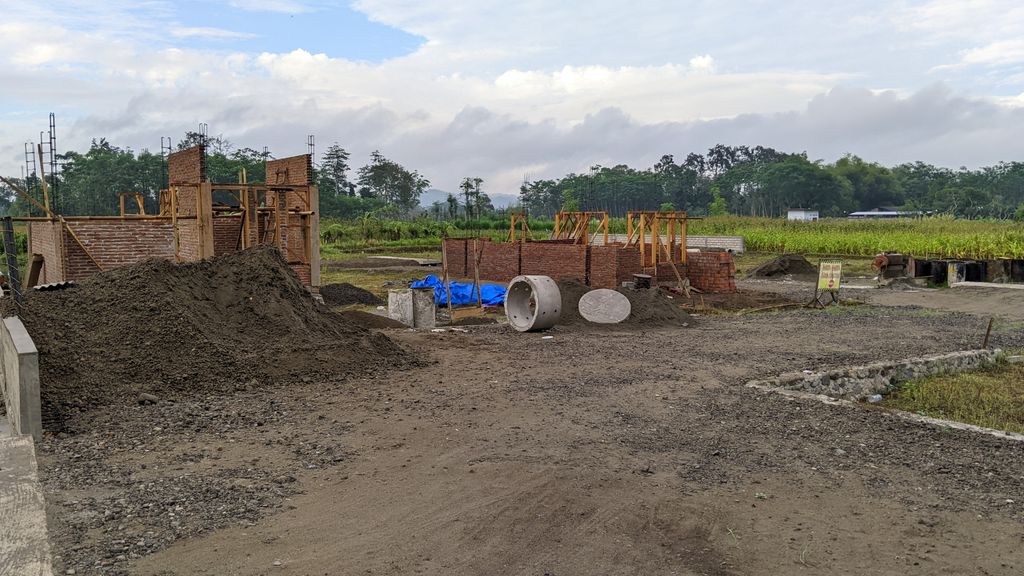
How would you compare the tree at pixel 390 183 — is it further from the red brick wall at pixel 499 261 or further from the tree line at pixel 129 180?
the red brick wall at pixel 499 261

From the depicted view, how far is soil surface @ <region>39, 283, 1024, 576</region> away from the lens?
16.4 feet

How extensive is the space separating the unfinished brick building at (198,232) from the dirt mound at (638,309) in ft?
19.2

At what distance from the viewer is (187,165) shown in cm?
2122

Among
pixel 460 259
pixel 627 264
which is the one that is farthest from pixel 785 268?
pixel 460 259

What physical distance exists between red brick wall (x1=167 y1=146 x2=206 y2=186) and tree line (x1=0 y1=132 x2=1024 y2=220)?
104 ft

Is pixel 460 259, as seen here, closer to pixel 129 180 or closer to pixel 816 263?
pixel 816 263

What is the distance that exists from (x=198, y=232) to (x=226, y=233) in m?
3.04

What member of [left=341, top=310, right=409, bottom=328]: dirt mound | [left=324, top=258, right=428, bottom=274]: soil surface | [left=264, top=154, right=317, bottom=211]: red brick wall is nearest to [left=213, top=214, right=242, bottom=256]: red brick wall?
[left=264, top=154, right=317, bottom=211]: red brick wall

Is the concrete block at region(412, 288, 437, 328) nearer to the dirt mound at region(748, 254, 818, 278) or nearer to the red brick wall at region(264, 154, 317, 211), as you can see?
the red brick wall at region(264, 154, 317, 211)

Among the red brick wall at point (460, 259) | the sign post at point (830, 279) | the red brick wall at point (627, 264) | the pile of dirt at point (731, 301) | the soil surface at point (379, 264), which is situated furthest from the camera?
the soil surface at point (379, 264)

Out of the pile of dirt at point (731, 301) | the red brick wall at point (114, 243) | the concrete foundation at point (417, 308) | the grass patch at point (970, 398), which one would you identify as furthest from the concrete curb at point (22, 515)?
the pile of dirt at point (731, 301)

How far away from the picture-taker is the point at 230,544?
17.0 feet

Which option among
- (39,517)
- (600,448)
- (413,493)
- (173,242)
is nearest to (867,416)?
(600,448)

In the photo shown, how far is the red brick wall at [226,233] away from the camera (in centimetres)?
2006
